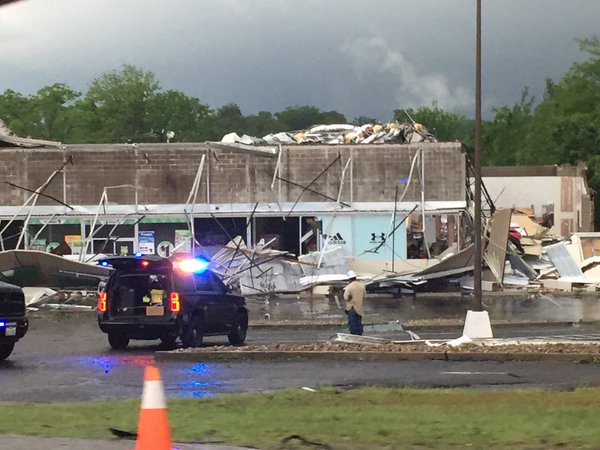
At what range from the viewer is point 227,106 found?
427 ft

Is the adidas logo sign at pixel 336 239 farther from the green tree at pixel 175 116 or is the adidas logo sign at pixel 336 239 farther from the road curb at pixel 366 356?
the green tree at pixel 175 116

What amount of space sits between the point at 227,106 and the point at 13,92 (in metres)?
40.5

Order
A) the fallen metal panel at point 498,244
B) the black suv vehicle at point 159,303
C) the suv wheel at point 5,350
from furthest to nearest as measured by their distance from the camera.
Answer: the fallen metal panel at point 498,244 → the black suv vehicle at point 159,303 → the suv wheel at point 5,350

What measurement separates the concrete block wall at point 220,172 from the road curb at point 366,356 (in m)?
23.4

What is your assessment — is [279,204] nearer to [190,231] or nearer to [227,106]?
[190,231]

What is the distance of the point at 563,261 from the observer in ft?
132

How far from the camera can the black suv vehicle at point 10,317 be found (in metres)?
17.0

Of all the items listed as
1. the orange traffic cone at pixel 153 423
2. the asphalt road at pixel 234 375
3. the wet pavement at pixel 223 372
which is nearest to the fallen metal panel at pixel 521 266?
the wet pavement at pixel 223 372

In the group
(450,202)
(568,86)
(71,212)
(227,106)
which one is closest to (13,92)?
(227,106)

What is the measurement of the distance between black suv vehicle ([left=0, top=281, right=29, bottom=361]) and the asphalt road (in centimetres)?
41

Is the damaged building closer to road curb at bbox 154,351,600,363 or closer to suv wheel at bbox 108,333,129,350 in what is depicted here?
suv wheel at bbox 108,333,129,350

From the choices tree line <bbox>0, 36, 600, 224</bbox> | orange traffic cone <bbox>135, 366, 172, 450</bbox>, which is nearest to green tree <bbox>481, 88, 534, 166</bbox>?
tree line <bbox>0, 36, 600, 224</bbox>

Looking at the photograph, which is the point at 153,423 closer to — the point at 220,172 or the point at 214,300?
the point at 214,300

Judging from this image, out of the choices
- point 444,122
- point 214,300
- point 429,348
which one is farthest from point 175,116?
point 429,348
